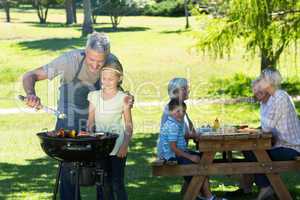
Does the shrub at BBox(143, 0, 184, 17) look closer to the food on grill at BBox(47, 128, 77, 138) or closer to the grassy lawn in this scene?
the grassy lawn

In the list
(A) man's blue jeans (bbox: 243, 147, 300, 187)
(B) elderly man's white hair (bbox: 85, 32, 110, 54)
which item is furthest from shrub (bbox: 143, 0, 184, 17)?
(B) elderly man's white hair (bbox: 85, 32, 110, 54)

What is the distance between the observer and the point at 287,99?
6809 mm

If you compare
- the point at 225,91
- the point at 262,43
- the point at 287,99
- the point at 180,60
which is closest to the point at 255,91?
the point at 287,99

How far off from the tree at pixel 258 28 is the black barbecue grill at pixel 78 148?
8051mm

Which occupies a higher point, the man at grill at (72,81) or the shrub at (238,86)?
the man at grill at (72,81)

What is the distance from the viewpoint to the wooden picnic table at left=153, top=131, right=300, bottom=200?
6.62 m

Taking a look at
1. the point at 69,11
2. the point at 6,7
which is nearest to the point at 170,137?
the point at 69,11

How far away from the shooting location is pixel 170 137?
6770 mm

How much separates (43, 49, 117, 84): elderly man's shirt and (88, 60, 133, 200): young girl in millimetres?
160

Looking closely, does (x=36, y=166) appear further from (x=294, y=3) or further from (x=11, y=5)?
(x=11, y=5)

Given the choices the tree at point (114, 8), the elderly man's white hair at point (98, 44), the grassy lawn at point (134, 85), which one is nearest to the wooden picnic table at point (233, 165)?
the grassy lawn at point (134, 85)

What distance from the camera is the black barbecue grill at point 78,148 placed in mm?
5375

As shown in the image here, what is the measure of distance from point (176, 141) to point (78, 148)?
1.60m

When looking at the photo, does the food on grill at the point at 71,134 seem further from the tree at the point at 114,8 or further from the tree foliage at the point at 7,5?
the tree foliage at the point at 7,5
